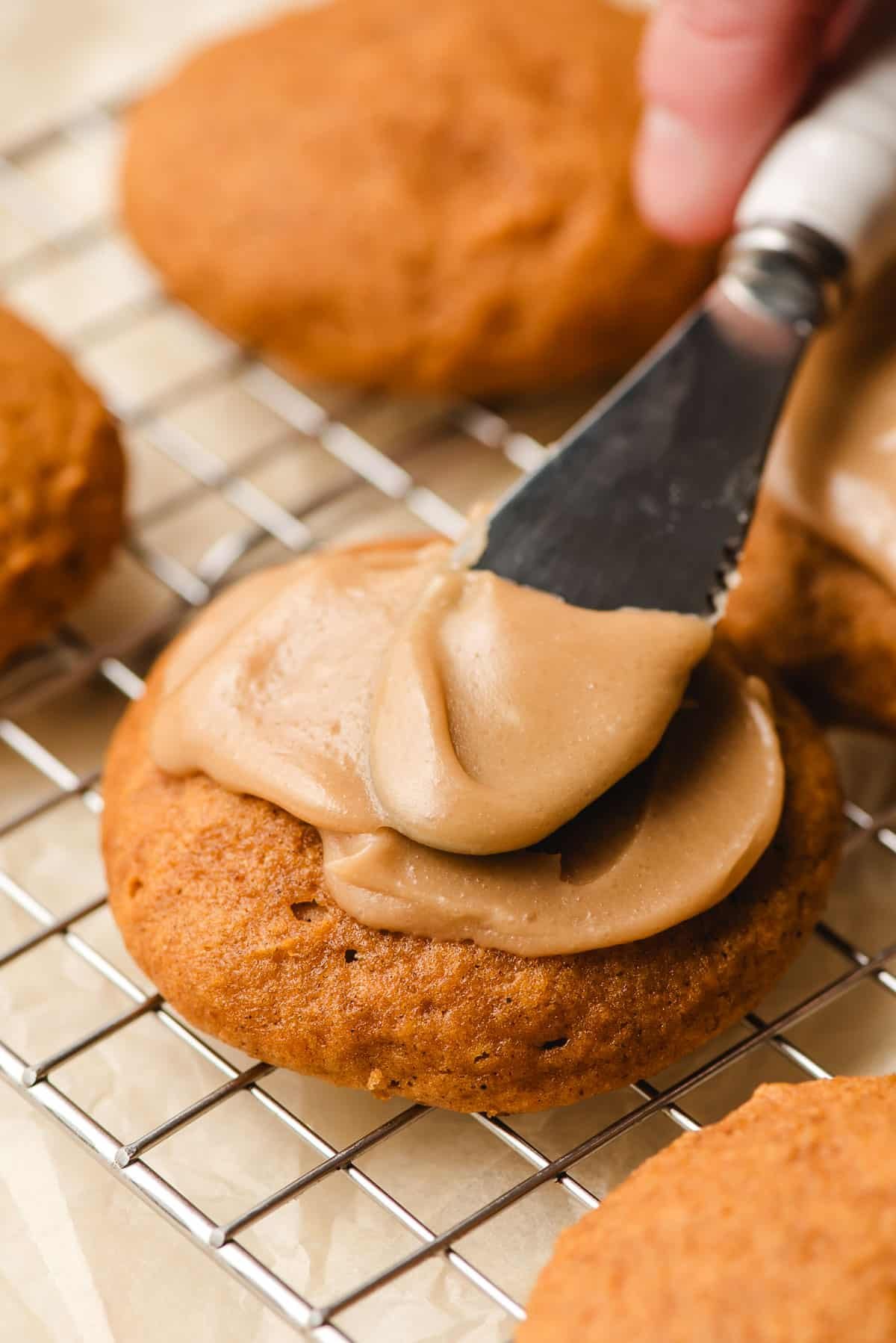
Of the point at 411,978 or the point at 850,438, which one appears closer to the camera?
the point at 411,978

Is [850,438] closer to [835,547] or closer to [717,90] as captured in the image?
[835,547]

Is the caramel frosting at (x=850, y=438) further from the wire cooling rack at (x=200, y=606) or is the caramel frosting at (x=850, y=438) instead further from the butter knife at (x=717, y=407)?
the wire cooling rack at (x=200, y=606)

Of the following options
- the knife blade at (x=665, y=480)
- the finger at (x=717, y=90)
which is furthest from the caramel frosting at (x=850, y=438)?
the finger at (x=717, y=90)

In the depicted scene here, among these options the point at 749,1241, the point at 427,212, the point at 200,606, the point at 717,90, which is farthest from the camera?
the point at 427,212

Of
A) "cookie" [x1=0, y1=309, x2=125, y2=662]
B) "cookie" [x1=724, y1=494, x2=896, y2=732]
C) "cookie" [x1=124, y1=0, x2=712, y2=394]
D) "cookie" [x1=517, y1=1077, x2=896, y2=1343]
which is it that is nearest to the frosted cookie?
"cookie" [x1=724, y1=494, x2=896, y2=732]

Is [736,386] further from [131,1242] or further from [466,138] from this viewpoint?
[131,1242]

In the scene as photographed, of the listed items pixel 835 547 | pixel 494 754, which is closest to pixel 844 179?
pixel 835 547

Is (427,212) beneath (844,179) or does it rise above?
beneath
